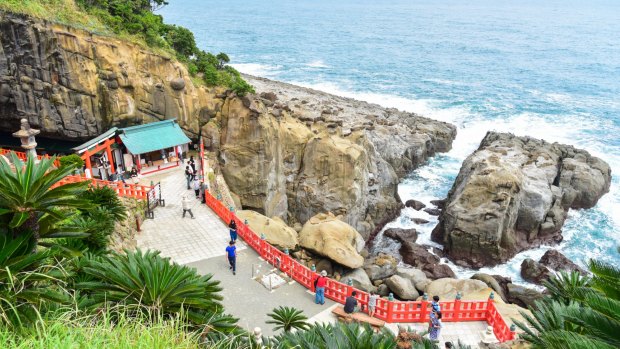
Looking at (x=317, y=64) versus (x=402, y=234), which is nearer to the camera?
(x=402, y=234)

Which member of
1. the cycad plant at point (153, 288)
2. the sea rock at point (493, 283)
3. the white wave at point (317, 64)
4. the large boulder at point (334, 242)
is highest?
Result: the cycad plant at point (153, 288)

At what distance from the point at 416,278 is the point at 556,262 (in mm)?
12661

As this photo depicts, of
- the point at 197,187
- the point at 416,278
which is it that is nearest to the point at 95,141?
the point at 197,187

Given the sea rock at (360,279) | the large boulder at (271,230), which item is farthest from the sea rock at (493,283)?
the large boulder at (271,230)

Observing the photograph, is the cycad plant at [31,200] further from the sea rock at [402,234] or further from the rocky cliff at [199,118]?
the sea rock at [402,234]

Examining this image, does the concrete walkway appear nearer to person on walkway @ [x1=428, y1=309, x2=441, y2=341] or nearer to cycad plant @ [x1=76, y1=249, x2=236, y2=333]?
person on walkway @ [x1=428, y1=309, x2=441, y2=341]

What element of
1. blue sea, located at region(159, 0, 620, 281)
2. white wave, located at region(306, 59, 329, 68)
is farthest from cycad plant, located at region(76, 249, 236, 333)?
white wave, located at region(306, 59, 329, 68)

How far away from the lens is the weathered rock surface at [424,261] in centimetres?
2838

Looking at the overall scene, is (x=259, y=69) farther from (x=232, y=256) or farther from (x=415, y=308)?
Answer: (x=415, y=308)

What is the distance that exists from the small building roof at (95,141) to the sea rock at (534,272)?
26589 millimetres

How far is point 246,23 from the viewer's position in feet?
459

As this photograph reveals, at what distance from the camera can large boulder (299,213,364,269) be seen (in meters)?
22.5

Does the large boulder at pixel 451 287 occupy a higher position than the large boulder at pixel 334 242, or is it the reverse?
the large boulder at pixel 334 242

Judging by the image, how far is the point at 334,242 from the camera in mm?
22938
